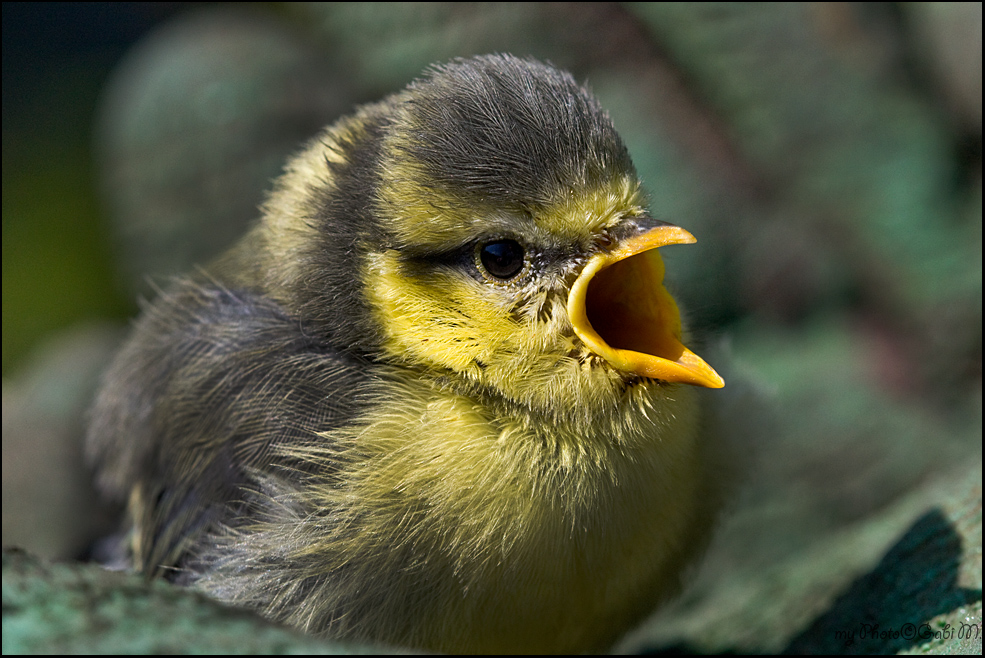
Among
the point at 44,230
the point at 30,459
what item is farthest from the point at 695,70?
the point at 44,230

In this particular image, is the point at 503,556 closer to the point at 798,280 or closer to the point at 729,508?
the point at 729,508

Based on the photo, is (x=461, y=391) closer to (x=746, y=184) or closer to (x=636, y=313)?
(x=636, y=313)

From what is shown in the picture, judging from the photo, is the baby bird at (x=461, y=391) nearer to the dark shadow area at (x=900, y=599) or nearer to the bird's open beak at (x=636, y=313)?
the bird's open beak at (x=636, y=313)

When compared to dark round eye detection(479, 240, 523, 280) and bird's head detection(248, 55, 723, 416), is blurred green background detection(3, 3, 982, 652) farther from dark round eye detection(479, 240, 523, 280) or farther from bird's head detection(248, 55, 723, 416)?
dark round eye detection(479, 240, 523, 280)

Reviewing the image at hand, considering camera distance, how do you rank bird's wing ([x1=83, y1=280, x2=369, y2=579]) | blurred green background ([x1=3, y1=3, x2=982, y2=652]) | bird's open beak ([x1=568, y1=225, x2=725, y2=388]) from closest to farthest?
bird's open beak ([x1=568, y1=225, x2=725, y2=388]), bird's wing ([x1=83, y1=280, x2=369, y2=579]), blurred green background ([x1=3, y1=3, x2=982, y2=652])

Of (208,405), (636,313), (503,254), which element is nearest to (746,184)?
(636,313)

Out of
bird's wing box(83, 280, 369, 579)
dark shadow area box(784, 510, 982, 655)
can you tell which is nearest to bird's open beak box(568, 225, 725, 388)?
bird's wing box(83, 280, 369, 579)

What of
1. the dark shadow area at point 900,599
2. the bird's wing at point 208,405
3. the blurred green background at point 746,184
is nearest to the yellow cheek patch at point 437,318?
the bird's wing at point 208,405
